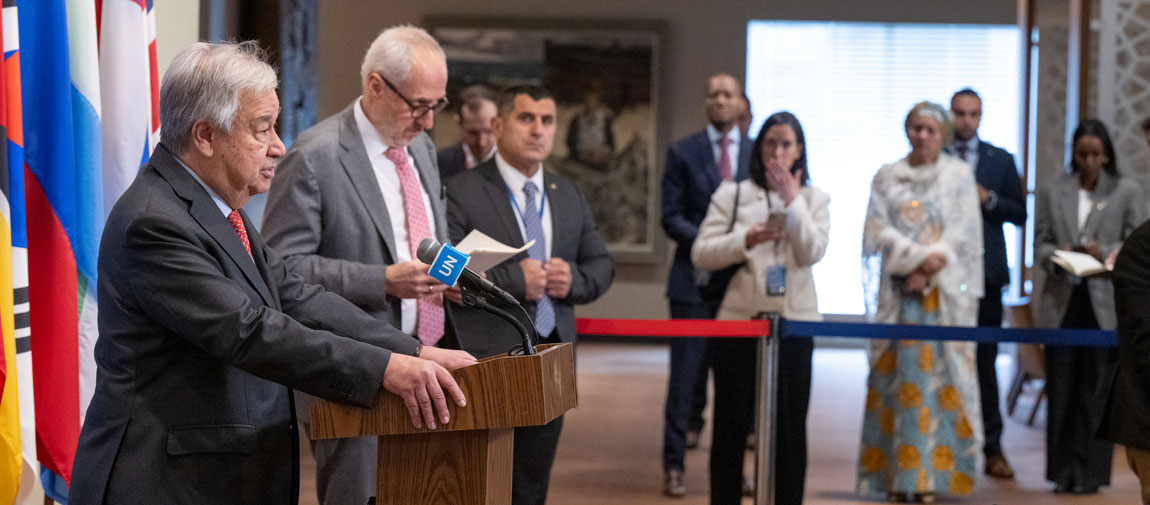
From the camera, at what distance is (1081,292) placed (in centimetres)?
539

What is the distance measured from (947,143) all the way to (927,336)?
108 cm

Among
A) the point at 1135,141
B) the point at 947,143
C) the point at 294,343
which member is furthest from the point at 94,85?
the point at 1135,141

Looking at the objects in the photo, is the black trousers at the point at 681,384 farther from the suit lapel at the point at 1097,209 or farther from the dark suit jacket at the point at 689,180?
the suit lapel at the point at 1097,209

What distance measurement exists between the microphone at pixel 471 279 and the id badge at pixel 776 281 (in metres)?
2.28

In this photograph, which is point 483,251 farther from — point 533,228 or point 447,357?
point 447,357

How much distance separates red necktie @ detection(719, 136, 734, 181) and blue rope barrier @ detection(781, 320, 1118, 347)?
64.3 inches

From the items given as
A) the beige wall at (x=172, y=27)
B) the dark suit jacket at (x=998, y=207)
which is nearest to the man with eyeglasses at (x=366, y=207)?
the beige wall at (x=172, y=27)

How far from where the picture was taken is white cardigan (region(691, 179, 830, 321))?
4.29 meters

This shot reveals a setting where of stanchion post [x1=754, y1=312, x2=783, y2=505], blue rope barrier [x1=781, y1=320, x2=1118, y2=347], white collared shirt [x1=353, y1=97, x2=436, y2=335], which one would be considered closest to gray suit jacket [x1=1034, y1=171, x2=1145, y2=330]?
blue rope barrier [x1=781, y1=320, x2=1118, y2=347]

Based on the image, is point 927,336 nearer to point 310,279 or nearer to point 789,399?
point 789,399

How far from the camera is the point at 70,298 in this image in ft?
9.73

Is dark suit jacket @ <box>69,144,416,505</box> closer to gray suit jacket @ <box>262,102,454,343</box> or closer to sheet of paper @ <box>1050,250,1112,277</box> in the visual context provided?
gray suit jacket @ <box>262,102,454,343</box>

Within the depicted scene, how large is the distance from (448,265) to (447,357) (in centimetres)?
17

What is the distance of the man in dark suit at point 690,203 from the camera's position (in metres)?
5.21
